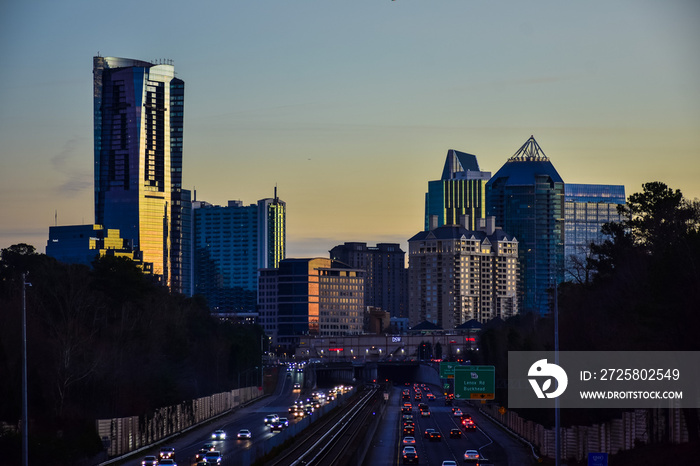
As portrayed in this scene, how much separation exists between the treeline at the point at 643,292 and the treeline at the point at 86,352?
3774cm

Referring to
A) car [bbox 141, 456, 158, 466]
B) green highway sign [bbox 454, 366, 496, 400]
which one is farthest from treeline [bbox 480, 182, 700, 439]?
car [bbox 141, 456, 158, 466]

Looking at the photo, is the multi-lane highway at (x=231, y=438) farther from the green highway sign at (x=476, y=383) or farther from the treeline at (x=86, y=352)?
the green highway sign at (x=476, y=383)

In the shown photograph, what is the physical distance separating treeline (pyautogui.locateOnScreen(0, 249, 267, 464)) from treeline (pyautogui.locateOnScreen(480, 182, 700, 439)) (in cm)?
3774

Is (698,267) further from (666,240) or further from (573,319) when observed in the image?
(573,319)

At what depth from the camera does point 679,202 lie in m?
98.9

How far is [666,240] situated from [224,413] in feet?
251

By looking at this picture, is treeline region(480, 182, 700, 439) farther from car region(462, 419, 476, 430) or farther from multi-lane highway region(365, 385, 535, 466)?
car region(462, 419, 476, 430)

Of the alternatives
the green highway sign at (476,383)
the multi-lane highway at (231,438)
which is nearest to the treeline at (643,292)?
the green highway sign at (476,383)

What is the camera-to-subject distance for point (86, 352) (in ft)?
342

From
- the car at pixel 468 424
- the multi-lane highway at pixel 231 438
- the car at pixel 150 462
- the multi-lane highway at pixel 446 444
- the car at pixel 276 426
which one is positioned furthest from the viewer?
the car at pixel 468 424

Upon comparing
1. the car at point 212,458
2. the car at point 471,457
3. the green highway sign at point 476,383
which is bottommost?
the car at point 471,457

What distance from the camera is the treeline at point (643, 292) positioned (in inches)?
2645

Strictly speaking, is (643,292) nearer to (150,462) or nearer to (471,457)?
(471,457)

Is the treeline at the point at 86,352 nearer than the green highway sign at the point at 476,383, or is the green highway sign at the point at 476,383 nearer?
the treeline at the point at 86,352
